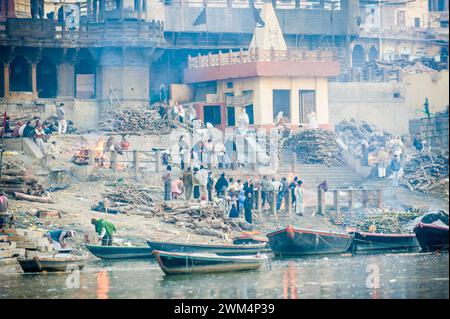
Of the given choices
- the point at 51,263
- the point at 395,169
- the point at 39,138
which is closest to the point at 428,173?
the point at 395,169

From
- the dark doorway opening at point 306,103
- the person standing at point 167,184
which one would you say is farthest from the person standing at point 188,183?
the dark doorway opening at point 306,103

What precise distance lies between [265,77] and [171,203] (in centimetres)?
1321

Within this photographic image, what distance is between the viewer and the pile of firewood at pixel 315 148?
54188 millimetres

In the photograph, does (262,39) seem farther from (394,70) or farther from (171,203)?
(171,203)

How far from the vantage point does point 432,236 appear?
4441cm

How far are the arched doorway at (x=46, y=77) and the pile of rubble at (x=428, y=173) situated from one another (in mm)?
15532

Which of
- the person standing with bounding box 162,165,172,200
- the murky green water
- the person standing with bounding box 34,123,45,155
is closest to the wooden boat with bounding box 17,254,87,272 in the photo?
the murky green water

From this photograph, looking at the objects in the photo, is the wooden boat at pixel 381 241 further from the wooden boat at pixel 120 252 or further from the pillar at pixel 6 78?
the pillar at pixel 6 78

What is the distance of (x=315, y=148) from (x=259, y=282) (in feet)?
52.9

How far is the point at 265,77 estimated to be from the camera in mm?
58438

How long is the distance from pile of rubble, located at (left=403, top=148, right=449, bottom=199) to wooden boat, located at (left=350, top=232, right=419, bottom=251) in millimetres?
6505

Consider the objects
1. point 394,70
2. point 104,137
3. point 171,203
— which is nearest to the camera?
point 171,203

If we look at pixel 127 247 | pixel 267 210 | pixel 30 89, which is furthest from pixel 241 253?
pixel 30 89

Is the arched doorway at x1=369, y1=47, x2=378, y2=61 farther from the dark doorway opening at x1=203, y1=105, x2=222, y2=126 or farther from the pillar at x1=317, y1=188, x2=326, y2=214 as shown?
the pillar at x1=317, y1=188, x2=326, y2=214
